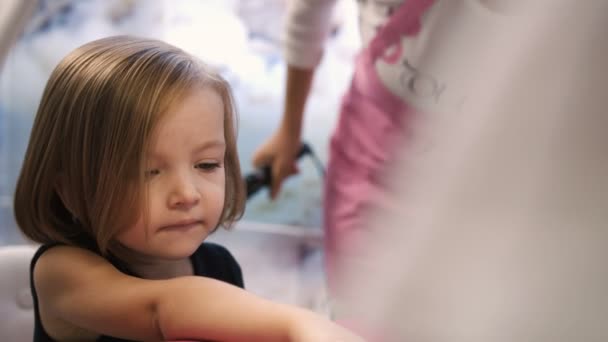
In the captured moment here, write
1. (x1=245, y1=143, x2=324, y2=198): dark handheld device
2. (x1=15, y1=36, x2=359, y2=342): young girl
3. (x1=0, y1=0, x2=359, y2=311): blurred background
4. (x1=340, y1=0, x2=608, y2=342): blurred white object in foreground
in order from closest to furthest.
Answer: (x1=340, y1=0, x2=608, y2=342): blurred white object in foreground < (x1=15, y1=36, x2=359, y2=342): young girl < (x1=0, y1=0, x2=359, y2=311): blurred background < (x1=245, y1=143, x2=324, y2=198): dark handheld device

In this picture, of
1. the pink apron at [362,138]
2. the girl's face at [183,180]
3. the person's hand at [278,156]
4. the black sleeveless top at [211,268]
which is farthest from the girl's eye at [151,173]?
the person's hand at [278,156]

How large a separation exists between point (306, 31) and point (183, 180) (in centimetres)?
40

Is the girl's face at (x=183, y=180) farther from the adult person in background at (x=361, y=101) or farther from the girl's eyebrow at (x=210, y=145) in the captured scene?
the adult person in background at (x=361, y=101)

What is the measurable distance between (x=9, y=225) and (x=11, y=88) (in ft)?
0.43

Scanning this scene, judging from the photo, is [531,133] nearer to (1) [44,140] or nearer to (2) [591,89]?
(2) [591,89]

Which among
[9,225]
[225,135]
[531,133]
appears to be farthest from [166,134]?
[9,225]

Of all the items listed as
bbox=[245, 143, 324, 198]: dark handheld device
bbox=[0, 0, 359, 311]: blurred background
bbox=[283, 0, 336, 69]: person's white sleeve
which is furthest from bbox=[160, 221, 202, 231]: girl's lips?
bbox=[283, 0, 336, 69]: person's white sleeve

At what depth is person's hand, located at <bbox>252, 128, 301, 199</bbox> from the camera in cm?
63

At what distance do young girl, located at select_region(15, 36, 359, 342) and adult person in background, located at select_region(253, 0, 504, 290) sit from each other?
0.48 ft

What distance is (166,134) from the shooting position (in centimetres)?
31

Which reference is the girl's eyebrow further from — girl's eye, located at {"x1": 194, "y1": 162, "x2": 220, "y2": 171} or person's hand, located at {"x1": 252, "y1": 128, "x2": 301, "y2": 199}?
person's hand, located at {"x1": 252, "y1": 128, "x2": 301, "y2": 199}

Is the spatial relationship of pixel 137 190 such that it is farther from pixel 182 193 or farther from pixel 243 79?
pixel 243 79

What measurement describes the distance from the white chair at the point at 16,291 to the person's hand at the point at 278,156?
24 cm

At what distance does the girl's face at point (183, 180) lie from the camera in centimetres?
31
